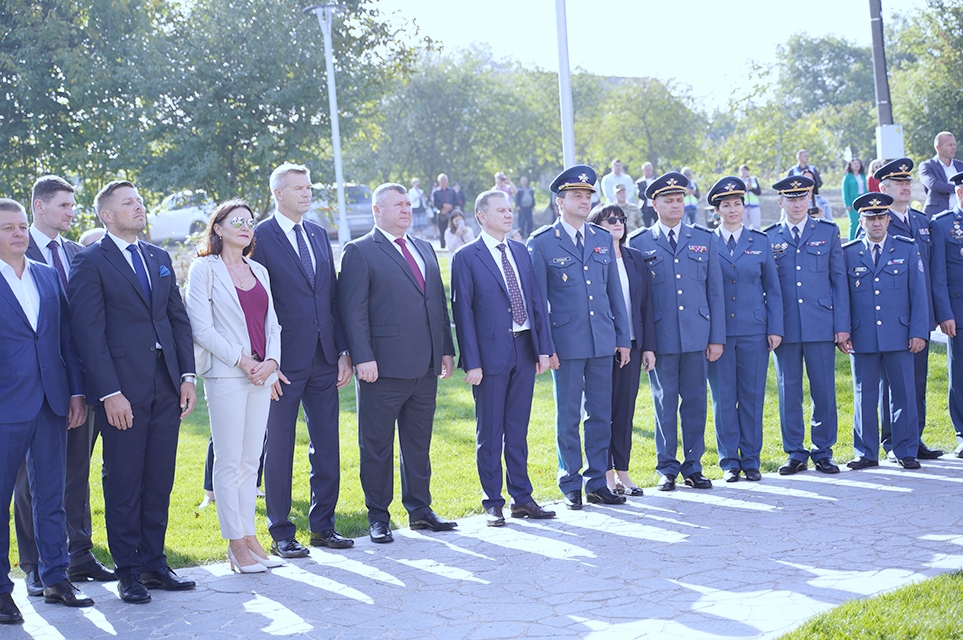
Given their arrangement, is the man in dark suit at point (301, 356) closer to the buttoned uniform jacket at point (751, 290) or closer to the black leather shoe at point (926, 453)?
the buttoned uniform jacket at point (751, 290)

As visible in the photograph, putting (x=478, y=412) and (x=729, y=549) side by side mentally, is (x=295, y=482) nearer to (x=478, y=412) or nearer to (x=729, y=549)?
(x=478, y=412)

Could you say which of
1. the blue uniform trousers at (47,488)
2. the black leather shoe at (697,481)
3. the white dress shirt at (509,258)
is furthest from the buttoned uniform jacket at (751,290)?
the blue uniform trousers at (47,488)

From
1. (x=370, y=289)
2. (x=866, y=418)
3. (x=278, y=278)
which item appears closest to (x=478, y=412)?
(x=370, y=289)

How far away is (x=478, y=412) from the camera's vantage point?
735cm

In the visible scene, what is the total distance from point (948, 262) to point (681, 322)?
2563mm

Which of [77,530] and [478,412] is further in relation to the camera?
[478,412]

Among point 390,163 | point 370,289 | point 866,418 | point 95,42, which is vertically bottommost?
point 866,418

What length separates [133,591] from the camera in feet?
18.8

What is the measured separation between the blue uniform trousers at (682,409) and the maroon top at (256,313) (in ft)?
10.4

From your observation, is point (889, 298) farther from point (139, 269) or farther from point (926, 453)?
point (139, 269)

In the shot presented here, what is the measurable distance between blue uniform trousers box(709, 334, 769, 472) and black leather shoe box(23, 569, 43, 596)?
4835 mm

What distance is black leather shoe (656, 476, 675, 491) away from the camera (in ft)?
25.9

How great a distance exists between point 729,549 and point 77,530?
3848 mm

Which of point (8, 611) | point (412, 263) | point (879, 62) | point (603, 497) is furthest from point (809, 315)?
point (879, 62)
